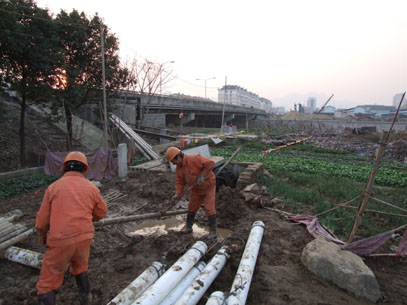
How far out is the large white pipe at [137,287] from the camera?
2736mm

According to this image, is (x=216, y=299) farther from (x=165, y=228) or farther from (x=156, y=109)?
(x=156, y=109)

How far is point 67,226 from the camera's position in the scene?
2613mm

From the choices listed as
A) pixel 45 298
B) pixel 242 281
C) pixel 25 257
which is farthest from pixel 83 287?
pixel 242 281

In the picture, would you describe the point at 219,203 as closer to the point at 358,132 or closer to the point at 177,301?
the point at 177,301

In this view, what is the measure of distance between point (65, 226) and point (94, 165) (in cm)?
687

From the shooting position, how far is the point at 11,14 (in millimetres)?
7988

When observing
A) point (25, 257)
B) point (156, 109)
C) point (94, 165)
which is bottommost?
point (25, 257)

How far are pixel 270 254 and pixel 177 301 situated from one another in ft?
6.89

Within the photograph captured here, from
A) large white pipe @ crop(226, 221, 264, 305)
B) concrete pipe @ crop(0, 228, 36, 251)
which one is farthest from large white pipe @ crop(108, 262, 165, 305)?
concrete pipe @ crop(0, 228, 36, 251)

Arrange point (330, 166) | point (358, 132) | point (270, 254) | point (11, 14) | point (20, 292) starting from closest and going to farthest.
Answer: point (20, 292) → point (270, 254) → point (11, 14) → point (330, 166) → point (358, 132)

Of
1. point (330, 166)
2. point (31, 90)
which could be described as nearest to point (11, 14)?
point (31, 90)

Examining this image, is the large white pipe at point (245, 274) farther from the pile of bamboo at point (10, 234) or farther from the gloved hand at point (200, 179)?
the pile of bamboo at point (10, 234)

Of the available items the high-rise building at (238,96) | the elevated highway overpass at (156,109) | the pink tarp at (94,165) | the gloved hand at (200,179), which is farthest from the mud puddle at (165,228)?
the high-rise building at (238,96)

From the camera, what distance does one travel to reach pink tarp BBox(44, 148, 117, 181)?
8852 mm
